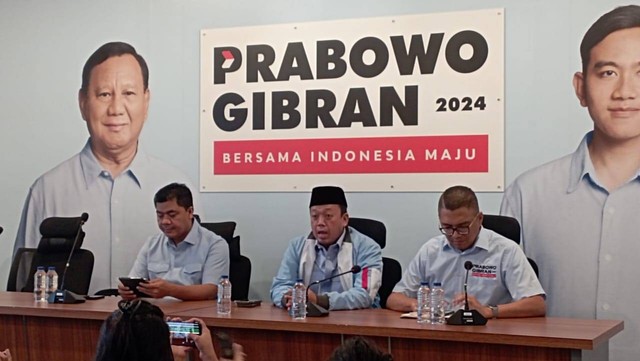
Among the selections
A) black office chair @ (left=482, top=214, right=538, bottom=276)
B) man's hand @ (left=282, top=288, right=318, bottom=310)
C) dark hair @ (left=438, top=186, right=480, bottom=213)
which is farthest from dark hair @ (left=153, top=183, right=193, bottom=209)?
black office chair @ (left=482, top=214, right=538, bottom=276)

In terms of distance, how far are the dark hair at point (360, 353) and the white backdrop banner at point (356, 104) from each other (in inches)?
131

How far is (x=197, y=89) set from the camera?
5676mm

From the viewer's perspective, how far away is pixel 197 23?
569 cm

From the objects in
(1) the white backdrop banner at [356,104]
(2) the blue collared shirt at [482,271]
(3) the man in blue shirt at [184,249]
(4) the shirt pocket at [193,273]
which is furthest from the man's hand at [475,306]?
(4) the shirt pocket at [193,273]

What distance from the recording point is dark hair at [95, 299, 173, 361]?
2045 millimetres

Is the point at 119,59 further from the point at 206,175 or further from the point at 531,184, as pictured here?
the point at 531,184

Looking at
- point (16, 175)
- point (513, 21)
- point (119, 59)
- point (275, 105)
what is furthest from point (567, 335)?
point (16, 175)

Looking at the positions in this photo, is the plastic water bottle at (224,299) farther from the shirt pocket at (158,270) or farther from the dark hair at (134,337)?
the dark hair at (134,337)

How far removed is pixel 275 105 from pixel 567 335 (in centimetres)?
273

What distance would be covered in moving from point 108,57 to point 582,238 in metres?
3.27

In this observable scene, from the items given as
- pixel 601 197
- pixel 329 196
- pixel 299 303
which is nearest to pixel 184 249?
pixel 329 196

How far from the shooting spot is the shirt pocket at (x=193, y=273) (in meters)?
4.82

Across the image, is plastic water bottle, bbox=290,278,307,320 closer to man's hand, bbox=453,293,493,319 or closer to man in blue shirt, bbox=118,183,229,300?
man's hand, bbox=453,293,493,319

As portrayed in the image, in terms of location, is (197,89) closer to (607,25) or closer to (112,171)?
(112,171)
